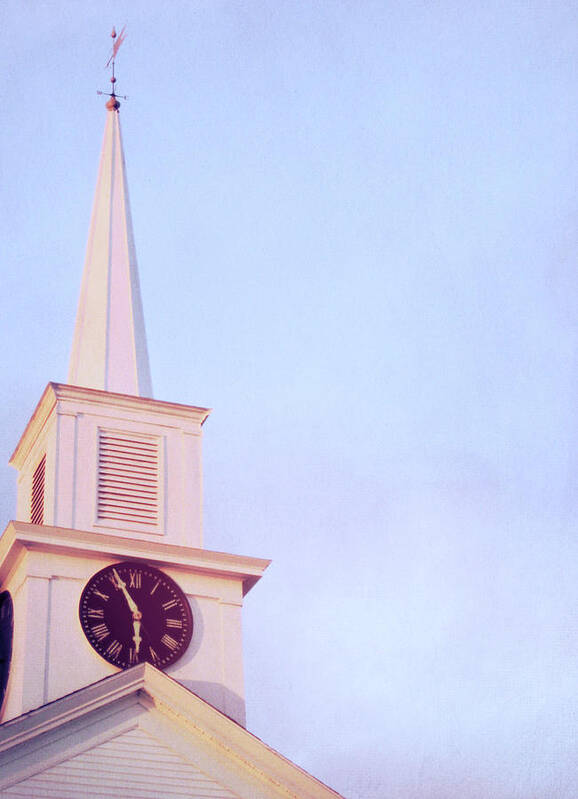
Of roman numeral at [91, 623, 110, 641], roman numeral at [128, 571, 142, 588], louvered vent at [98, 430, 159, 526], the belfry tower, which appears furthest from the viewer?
louvered vent at [98, 430, 159, 526]

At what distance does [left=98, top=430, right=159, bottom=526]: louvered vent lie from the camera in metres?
31.8

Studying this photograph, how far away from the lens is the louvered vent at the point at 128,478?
3181 centimetres

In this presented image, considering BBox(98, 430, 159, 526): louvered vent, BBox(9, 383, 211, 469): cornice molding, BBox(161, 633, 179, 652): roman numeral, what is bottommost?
BBox(161, 633, 179, 652): roman numeral

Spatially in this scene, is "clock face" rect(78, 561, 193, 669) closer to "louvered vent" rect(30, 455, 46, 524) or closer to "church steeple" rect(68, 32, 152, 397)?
"louvered vent" rect(30, 455, 46, 524)

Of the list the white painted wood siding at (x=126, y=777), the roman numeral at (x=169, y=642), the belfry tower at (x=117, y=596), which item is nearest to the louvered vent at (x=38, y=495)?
the belfry tower at (x=117, y=596)

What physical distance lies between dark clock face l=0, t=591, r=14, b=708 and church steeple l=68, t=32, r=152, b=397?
5.45 m

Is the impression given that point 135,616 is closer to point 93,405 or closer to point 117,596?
point 117,596

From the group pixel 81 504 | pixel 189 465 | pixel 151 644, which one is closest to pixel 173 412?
pixel 189 465

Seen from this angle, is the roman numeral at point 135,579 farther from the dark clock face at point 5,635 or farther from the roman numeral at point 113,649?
the dark clock face at point 5,635

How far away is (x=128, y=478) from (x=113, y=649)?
14.4ft

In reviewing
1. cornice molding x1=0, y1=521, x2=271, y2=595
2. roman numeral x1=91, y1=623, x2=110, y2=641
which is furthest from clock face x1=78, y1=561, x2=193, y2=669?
cornice molding x1=0, y1=521, x2=271, y2=595

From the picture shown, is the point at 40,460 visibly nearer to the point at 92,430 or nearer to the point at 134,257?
the point at 92,430

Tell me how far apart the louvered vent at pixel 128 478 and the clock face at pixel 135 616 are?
1536 millimetres

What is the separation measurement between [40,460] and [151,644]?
5521mm
